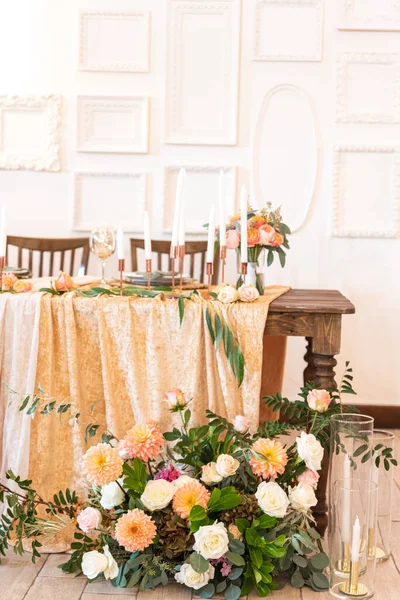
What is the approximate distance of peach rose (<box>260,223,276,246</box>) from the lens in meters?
2.53

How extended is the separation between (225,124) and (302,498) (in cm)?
219

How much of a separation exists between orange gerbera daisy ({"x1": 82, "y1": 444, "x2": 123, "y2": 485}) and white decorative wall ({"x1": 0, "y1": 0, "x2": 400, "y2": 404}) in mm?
1834

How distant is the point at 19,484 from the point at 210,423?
1.85 feet

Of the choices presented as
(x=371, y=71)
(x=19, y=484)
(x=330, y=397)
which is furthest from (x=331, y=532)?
(x=371, y=71)

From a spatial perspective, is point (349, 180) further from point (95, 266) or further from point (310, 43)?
point (95, 266)

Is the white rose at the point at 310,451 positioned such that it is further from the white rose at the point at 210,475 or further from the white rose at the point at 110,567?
the white rose at the point at 110,567

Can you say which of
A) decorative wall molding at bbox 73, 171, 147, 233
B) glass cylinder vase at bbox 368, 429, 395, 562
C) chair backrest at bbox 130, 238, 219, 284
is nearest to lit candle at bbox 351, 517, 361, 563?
glass cylinder vase at bbox 368, 429, 395, 562

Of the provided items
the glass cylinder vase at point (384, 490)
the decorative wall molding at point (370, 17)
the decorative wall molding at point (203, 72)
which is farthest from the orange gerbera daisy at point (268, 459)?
the decorative wall molding at point (370, 17)

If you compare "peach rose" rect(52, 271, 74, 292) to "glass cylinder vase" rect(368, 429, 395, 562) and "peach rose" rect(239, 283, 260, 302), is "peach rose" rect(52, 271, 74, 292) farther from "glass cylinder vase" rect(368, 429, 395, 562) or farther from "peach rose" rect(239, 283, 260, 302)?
"glass cylinder vase" rect(368, 429, 395, 562)

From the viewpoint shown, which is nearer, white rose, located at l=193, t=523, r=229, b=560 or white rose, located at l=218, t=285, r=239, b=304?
white rose, located at l=193, t=523, r=229, b=560

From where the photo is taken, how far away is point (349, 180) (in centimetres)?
382

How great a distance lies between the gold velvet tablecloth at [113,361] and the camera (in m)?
2.32

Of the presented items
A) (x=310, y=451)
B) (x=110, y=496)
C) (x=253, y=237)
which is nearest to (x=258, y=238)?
(x=253, y=237)

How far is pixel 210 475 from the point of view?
2.15 meters
